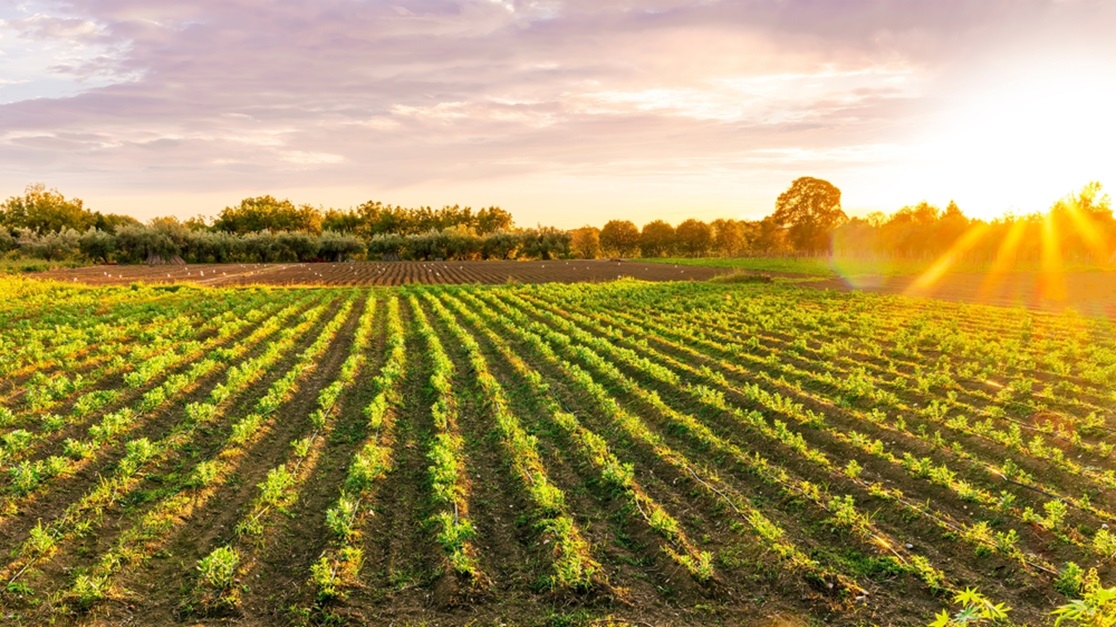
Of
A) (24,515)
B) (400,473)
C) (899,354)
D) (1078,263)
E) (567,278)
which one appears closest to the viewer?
(24,515)

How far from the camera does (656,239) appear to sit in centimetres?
12538

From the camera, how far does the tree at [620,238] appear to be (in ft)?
414

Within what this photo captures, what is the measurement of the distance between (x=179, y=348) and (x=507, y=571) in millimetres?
16406

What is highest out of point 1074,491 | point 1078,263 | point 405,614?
point 1078,263

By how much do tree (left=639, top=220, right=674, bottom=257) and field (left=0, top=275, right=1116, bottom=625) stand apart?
344ft

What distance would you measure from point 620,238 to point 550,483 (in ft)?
402

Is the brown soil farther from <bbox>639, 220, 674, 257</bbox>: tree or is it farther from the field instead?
<bbox>639, 220, 674, 257</bbox>: tree

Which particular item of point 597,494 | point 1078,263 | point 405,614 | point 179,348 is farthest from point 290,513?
point 1078,263

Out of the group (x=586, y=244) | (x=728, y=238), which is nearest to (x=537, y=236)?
(x=586, y=244)

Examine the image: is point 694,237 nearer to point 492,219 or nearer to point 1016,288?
point 492,219

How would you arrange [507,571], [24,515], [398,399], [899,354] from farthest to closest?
[899,354], [398,399], [24,515], [507,571]

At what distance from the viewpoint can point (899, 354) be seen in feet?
61.9

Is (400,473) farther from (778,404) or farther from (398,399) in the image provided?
(778,404)

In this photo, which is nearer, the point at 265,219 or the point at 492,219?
the point at 265,219
